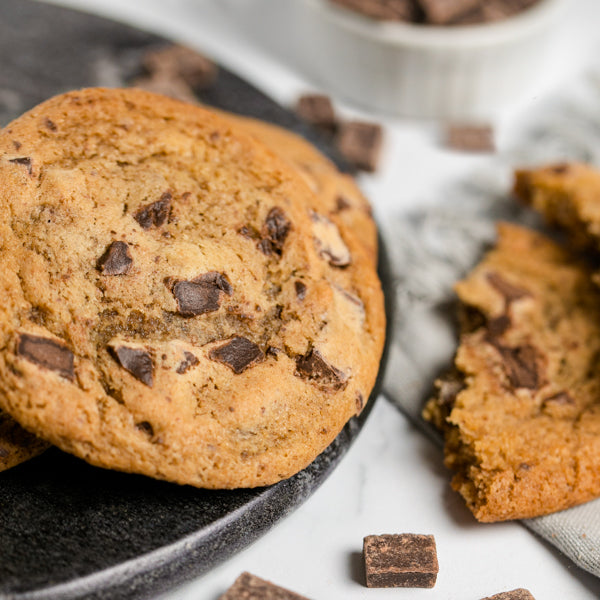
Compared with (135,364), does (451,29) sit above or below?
above

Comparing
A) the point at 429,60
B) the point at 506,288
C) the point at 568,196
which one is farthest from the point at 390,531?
the point at 429,60

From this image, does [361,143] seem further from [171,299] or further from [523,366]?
[171,299]

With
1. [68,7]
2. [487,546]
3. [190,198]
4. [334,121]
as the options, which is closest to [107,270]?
[190,198]

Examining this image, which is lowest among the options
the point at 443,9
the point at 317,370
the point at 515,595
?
the point at 515,595

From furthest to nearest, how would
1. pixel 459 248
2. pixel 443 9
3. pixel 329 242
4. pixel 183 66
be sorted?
1. pixel 443 9
2. pixel 183 66
3. pixel 459 248
4. pixel 329 242

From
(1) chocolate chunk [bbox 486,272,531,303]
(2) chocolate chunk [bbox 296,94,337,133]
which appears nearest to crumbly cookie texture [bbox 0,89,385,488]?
(1) chocolate chunk [bbox 486,272,531,303]

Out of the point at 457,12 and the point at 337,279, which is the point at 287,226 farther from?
the point at 457,12
